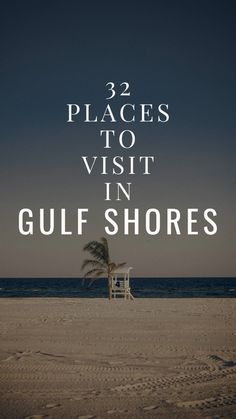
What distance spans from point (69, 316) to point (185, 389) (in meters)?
9.03

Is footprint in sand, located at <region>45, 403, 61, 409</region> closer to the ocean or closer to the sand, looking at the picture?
the sand

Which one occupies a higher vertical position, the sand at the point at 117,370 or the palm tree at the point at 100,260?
the palm tree at the point at 100,260

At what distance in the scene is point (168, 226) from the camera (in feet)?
58.0

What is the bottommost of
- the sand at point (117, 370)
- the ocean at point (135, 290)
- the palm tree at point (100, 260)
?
the ocean at point (135, 290)

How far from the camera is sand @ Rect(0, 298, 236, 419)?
4.87m

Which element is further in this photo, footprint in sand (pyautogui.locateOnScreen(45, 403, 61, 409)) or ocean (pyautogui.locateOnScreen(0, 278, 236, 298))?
ocean (pyautogui.locateOnScreen(0, 278, 236, 298))

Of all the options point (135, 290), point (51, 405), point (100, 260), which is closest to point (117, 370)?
point (51, 405)

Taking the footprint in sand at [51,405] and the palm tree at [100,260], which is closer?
the footprint in sand at [51,405]

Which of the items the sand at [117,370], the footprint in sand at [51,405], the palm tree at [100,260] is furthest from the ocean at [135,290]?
the footprint in sand at [51,405]

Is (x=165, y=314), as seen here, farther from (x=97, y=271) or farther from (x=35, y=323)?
(x=97, y=271)

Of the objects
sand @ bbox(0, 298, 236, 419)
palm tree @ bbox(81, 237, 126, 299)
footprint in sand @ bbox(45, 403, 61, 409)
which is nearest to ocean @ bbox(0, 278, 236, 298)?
palm tree @ bbox(81, 237, 126, 299)

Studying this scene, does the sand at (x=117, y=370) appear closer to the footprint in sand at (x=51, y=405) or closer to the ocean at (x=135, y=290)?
the footprint in sand at (x=51, y=405)

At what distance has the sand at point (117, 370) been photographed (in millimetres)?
4867

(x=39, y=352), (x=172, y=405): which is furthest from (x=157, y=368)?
(x=39, y=352)
